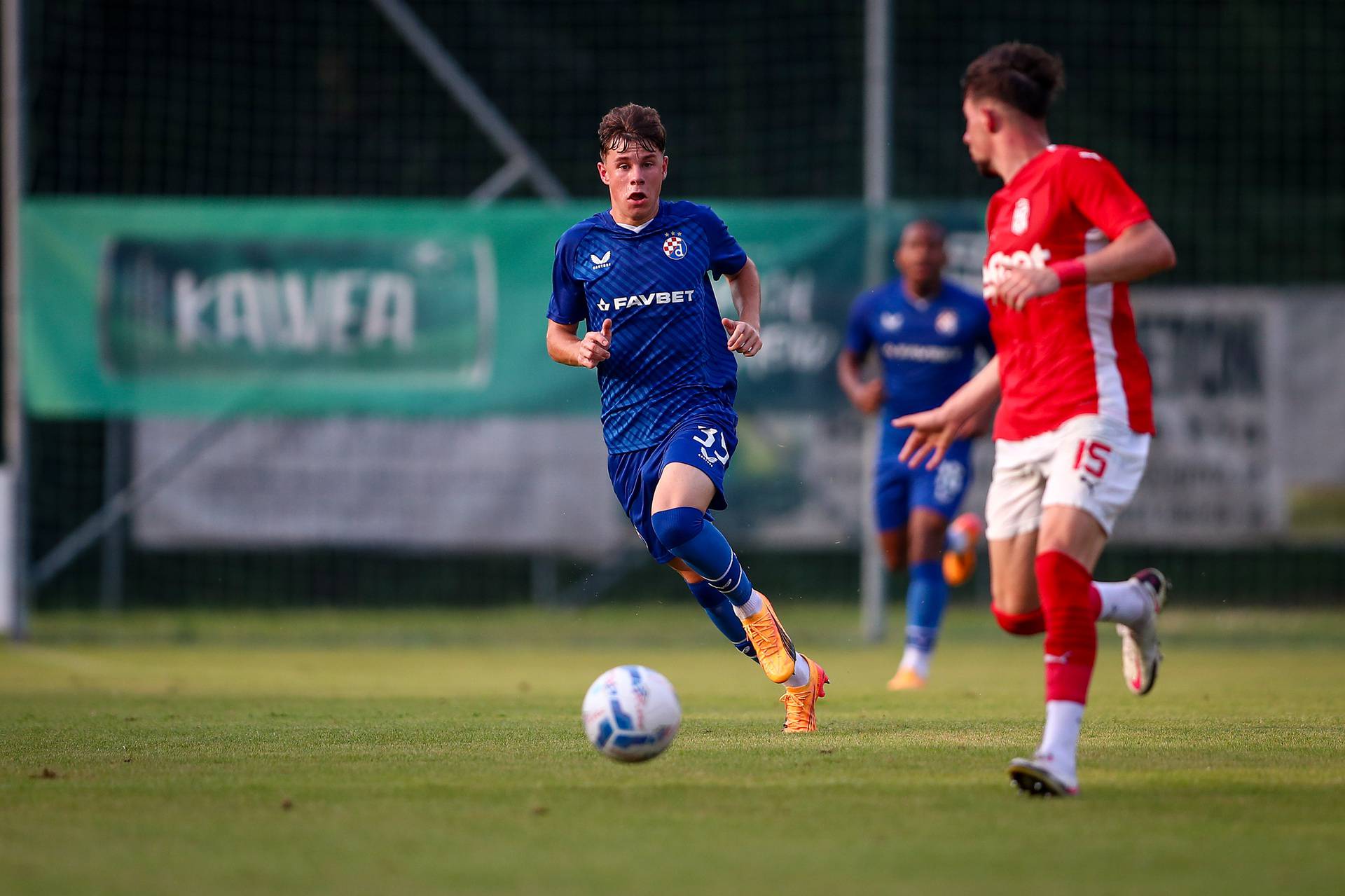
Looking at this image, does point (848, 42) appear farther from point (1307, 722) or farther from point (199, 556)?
point (1307, 722)

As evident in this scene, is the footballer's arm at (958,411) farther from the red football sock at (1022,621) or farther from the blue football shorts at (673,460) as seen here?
the blue football shorts at (673,460)

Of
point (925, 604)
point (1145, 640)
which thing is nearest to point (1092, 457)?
point (1145, 640)

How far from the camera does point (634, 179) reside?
22.0ft

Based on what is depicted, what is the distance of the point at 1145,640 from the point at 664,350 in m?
2.12

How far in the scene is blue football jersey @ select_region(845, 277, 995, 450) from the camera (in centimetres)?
1009

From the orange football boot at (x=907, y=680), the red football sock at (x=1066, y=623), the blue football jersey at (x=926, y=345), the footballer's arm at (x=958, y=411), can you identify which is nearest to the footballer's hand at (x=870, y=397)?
the blue football jersey at (x=926, y=345)

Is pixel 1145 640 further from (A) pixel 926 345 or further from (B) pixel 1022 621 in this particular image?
(A) pixel 926 345

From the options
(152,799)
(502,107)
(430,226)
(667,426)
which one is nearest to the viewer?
(152,799)

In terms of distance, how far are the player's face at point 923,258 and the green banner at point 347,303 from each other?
318 centimetres

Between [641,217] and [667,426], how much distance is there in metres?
0.85

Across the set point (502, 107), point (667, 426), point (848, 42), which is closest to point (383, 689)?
point (667, 426)

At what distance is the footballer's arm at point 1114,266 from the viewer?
482 centimetres

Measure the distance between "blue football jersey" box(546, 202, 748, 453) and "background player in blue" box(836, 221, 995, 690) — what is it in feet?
10.6

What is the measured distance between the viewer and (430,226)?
13586mm
